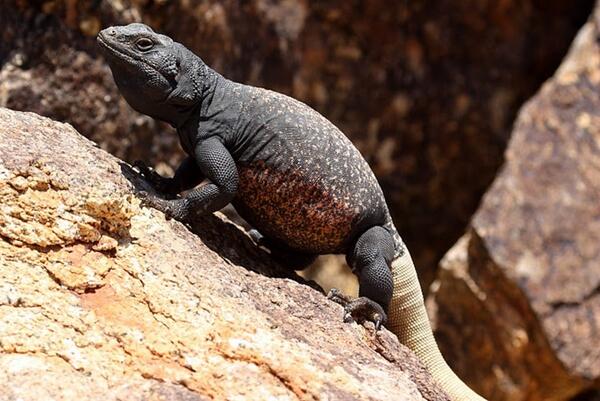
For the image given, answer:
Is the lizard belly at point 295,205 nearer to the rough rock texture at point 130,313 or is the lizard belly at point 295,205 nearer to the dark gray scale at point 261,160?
the dark gray scale at point 261,160

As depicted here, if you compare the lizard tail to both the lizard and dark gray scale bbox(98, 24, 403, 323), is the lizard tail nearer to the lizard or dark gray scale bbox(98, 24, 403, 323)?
the lizard

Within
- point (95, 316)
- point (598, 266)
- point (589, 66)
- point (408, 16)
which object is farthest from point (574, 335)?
point (95, 316)

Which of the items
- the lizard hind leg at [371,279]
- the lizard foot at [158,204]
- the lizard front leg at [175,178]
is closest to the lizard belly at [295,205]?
the lizard hind leg at [371,279]

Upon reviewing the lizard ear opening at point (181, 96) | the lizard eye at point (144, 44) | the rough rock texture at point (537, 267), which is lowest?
the rough rock texture at point (537, 267)

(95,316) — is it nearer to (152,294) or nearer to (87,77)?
(152,294)

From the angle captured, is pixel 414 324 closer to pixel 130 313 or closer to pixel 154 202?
pixel 154 202

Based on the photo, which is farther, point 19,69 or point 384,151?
point 384,151

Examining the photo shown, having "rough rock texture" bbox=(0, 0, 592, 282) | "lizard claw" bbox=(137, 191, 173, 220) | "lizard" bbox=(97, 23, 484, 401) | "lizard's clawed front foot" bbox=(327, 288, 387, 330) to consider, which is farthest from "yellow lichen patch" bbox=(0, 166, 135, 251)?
"rough rock texture" bbox=(0, 0, 592, 282)

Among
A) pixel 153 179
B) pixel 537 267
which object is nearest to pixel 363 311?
pixel 153 179
